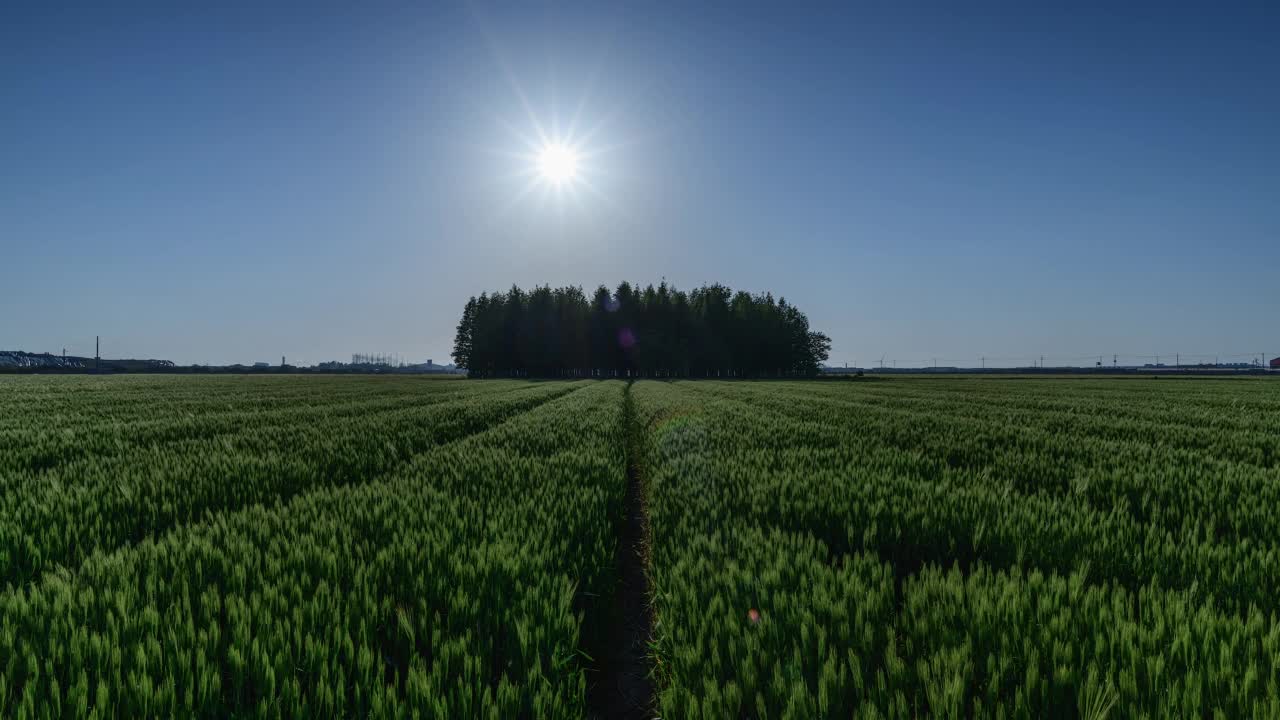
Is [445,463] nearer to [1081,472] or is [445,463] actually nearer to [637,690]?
[637,690]

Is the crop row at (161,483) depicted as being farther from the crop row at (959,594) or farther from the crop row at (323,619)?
the crop row at (959,594)

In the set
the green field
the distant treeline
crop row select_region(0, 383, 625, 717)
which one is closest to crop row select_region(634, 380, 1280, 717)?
the green field

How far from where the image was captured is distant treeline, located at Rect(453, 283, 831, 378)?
86500 mm

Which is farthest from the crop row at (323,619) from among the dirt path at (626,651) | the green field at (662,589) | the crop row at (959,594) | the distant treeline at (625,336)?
the distant treeline at (625,336)

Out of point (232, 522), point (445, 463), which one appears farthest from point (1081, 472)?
point (232, 522)

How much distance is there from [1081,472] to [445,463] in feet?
Answer: 27.6

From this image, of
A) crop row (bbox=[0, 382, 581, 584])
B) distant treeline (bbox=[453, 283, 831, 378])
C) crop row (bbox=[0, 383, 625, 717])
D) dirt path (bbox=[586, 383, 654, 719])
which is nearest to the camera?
crop row (bbox=[0, 383, 625, 717])

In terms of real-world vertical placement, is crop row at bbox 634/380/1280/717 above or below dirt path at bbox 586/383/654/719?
above

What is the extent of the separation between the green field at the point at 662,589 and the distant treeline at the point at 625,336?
260 feet

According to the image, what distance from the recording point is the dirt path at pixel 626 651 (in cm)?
285

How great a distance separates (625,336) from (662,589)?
83.4 metres

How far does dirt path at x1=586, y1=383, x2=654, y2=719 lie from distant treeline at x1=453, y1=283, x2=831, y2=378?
79791mm

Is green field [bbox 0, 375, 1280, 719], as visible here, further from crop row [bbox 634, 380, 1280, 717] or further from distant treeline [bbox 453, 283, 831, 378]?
distant treeline [bbox 453, 283, 831, 378]

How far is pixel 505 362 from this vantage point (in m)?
88.9
